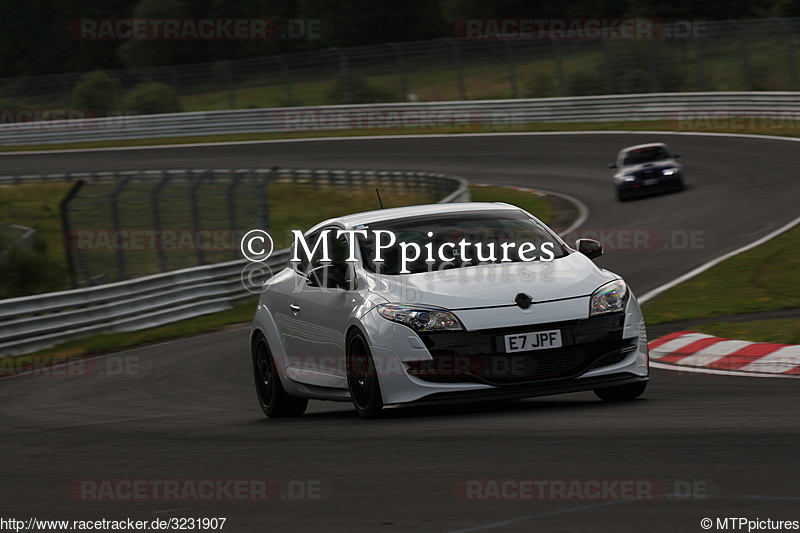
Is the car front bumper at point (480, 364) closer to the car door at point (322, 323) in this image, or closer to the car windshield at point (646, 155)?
the car door at point (322, 323)

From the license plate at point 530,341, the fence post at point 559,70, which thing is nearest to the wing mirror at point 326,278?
the license plate at point 530,341

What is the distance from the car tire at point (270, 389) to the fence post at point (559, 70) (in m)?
36.2

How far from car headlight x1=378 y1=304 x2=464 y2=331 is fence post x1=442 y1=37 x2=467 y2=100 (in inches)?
1522

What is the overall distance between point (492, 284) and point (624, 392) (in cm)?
126

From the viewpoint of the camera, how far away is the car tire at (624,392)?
8312 mm

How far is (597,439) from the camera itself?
6441mm

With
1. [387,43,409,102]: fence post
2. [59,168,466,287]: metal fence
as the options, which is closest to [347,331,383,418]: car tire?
[59,168,466,287]: metal fence

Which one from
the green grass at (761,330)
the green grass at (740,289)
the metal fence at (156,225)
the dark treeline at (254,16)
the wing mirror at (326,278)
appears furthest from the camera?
the dark treeline at (254,16)

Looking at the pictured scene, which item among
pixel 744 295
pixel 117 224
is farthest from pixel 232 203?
pixel 744 295

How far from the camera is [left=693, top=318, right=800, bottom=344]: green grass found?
11180mm

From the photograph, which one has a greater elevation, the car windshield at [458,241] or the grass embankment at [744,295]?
the car windshield at [458,241]

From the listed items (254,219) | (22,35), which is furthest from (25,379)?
(22,35)

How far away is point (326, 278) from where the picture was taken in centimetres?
877

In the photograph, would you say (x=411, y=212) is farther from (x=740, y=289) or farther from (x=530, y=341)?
(x=740, y=289)
